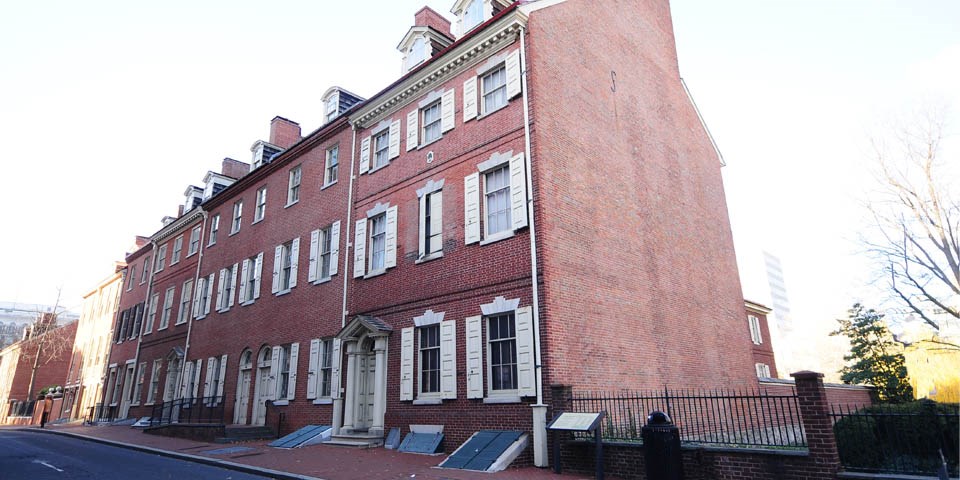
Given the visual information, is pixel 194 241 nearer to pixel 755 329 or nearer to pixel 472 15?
pixel 472 15

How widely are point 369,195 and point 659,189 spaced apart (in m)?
9.26

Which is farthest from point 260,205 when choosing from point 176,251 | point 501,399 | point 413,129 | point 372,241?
point 501,399

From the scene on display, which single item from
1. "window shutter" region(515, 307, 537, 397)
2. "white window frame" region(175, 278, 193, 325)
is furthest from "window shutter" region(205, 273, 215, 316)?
"window shutter" region(515, 307, 537, 397)

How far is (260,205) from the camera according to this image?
2428 centimetres

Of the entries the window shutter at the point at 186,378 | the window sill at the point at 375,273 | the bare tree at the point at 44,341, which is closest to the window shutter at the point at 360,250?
the window sill at the point at 375,273

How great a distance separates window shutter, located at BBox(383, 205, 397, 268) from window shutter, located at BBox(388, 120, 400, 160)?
1842mm

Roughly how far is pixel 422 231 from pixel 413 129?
11.4ft

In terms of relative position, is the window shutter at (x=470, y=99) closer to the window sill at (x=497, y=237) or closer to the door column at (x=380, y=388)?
the window sill at (x=497, y=237)

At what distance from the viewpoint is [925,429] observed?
9539mm

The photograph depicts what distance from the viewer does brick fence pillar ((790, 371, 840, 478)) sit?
7895mm

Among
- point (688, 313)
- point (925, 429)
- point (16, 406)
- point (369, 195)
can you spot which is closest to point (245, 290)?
point (369, 195)

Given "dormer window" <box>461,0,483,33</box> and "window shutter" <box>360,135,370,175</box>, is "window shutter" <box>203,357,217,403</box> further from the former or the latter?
"dormer window" <box>461,0,483,33</box>

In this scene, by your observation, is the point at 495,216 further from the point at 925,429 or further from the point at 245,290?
the point at 245,290

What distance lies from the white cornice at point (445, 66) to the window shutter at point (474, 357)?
285 inches
